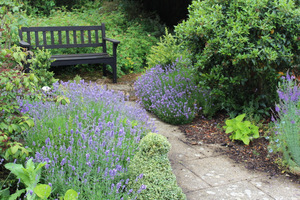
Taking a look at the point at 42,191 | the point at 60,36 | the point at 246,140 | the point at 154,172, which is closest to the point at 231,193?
the point at 154,172

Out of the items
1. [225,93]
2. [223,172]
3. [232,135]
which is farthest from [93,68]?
[223,172]

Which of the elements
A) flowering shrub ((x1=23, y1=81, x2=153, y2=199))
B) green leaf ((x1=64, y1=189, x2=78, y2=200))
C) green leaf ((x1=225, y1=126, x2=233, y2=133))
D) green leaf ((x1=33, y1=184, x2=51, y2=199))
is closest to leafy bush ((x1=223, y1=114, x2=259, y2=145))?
green leaf ((x1=225, y1=126, x2=233, y2=133))

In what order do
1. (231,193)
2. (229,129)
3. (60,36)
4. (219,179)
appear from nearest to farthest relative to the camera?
(231,193), (219,179), (229,129), (60,36)

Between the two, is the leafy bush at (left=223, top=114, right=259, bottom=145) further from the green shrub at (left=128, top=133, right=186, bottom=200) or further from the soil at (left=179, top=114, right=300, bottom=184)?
the green shrub at (left=128, top=133, right=186, bottom=200)

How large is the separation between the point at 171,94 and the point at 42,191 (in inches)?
129

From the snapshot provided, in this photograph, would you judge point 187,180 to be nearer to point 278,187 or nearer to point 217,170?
point 217,170

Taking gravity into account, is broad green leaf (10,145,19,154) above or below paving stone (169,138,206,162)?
above

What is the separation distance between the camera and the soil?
3.80 m

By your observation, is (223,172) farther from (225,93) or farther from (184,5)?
(184,5)

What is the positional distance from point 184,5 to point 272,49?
7663 mm

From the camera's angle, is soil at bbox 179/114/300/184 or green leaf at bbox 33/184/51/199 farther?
soil at bbox 179/114/300/184

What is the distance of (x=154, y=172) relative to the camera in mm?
2854

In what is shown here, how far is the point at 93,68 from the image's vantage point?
28.5 feet

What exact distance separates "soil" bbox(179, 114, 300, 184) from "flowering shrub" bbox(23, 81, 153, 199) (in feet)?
3.27
